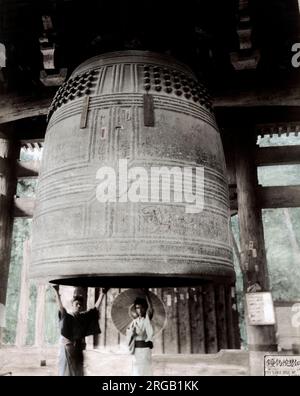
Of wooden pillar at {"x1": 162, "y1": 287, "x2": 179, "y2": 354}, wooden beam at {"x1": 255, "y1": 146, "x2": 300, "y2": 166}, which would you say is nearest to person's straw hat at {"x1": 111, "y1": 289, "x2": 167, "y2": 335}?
wooden pillar at {"x1": 162, "y1": 287, "x2": 179, "y2": 354}

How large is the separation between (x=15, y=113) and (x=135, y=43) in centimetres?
96

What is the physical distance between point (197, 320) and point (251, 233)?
1.54 meters

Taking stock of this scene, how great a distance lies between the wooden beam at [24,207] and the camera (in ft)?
11.9

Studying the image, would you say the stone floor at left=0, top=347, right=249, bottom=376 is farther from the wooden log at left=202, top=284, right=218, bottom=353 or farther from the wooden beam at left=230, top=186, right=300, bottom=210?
the wooden beam at left=230, top=186, right=300, bottom=210

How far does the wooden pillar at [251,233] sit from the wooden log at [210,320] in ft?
3.77

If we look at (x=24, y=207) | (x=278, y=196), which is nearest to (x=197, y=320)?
(x=278, y=196)

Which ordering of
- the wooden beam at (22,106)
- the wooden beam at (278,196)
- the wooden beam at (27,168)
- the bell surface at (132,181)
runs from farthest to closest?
the wooden beam at (27,168) → the wooden beam at (278,196) → the wooden beam at (22,106) → the bell surface at (132,181)

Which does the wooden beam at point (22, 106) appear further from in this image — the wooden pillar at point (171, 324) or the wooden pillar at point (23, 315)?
the wooden pillar at point (171, 324)

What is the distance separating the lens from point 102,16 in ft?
6.22

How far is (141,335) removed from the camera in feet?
10.5

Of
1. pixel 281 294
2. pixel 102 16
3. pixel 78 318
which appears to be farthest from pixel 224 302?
pixel 281 294

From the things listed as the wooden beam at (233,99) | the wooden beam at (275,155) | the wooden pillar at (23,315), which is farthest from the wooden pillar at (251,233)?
the wooden pillar at (23,315)

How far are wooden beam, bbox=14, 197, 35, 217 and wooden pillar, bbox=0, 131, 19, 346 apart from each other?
53 mm

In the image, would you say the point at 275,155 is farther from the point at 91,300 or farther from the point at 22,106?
the point at 91,300
